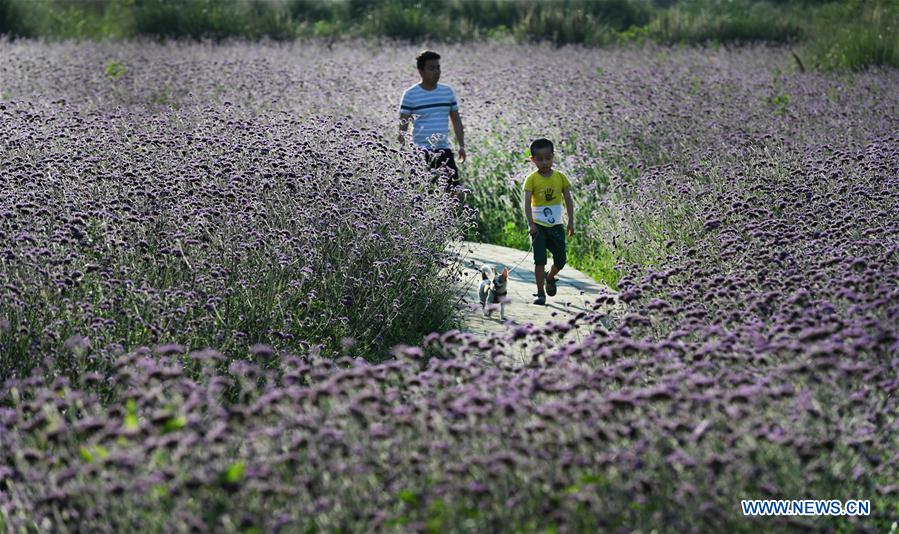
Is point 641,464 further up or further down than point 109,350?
further up

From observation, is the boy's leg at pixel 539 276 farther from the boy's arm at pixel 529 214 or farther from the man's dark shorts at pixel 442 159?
the man's dark shorts at pixel 442 159

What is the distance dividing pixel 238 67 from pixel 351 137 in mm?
7729

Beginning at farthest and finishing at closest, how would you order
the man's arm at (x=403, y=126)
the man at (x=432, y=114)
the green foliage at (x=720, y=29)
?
the green foliage at (x=720, y=29) < the man at (x=432, y=114) < the man's arm at (x=403, y=126)

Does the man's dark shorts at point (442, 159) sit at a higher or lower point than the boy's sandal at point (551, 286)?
higher

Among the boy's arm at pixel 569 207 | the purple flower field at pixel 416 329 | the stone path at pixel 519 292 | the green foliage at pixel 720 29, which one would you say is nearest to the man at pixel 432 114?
the purple flower field at pixel 416 329

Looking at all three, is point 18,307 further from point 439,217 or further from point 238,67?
point 238,67

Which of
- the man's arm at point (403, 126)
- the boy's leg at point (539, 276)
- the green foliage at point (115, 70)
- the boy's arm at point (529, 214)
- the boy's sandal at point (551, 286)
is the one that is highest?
the man's arm at point (403, 126)

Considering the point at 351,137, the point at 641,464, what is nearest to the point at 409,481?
the point at 641,464

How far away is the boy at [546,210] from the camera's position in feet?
25.7

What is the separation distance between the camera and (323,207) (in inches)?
263

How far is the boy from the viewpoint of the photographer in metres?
7.84

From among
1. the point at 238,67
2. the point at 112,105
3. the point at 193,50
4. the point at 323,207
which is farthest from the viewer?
the point at 193,50

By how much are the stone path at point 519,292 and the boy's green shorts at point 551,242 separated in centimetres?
25

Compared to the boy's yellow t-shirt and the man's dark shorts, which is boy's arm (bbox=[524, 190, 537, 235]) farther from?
the man's dark shorts
